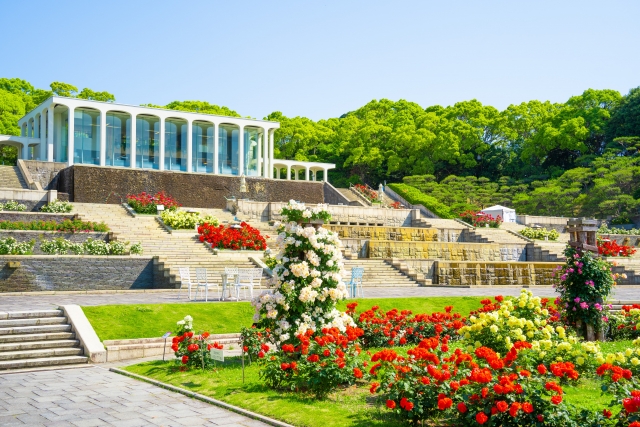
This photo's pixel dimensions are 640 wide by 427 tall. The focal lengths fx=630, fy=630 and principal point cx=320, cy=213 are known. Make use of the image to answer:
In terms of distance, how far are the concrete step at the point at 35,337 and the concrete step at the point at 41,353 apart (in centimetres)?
32

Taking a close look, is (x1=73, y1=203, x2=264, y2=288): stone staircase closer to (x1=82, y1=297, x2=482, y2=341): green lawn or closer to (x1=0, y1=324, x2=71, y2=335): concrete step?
(x1=82, y1=297, x2=482, y2=341): green lawn

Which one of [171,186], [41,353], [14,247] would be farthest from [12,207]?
[41,353]

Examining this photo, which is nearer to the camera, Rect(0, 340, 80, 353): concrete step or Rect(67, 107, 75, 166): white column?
Answer: Rect(0, 340, 80, 353): concrete step

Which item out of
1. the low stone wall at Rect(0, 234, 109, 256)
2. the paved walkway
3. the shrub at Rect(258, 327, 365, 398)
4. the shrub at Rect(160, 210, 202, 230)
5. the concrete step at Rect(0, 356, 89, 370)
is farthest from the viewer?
the shrub at Rect(160, 210, 202, 230)

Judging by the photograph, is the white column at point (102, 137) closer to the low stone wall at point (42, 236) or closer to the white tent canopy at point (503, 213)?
the low stone wall at point (42, 236)

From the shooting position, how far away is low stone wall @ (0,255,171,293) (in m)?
17.4

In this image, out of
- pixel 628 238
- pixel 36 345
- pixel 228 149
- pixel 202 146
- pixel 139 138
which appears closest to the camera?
pixel 36 345

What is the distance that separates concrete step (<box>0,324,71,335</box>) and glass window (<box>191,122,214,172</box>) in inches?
1347

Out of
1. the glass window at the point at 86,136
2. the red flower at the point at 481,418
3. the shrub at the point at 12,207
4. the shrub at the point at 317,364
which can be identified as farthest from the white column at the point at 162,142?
the red flower at the point at 481,418

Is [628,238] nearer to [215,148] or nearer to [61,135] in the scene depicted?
[215,148]

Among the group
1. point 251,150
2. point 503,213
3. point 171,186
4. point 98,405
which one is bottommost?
point 98,405

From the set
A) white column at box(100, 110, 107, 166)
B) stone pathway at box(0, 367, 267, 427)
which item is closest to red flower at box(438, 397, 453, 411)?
stone pathway at box(0, 367, 267, 427)

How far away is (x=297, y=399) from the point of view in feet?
25.2

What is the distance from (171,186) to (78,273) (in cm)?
1802
